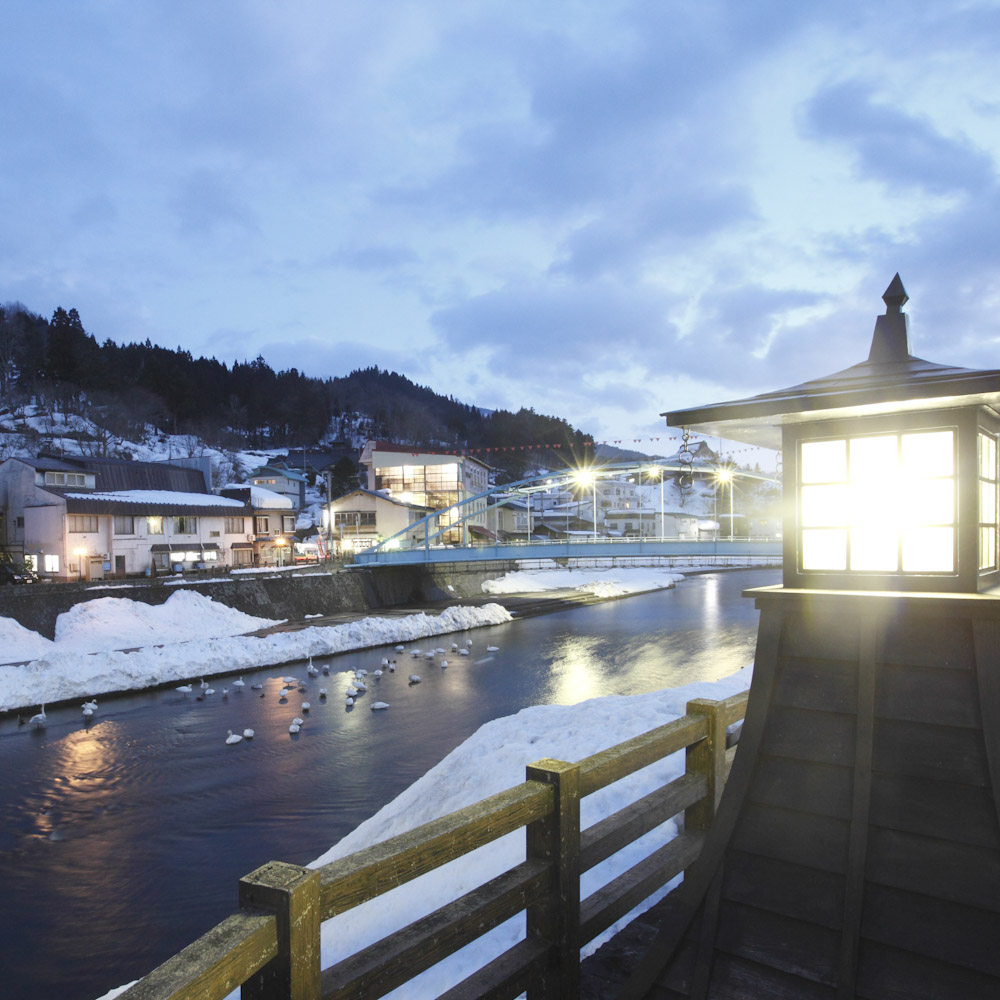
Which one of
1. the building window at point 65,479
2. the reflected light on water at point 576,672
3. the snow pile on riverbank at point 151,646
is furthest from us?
the building window at point 65,479

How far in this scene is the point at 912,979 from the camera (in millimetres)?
2732

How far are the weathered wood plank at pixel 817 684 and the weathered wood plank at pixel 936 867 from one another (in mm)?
562

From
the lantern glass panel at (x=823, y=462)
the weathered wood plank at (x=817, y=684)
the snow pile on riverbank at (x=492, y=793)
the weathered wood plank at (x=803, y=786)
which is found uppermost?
the lantern glass panel at (x=823, y=462)

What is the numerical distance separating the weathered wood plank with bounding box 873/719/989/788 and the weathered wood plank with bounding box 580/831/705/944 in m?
1.39

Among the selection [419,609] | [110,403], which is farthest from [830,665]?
[110,403]

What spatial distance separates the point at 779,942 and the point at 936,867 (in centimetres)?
76

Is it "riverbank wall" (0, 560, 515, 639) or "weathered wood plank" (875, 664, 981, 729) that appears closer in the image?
"weathered wood plank" (875, 664, 981, 729)

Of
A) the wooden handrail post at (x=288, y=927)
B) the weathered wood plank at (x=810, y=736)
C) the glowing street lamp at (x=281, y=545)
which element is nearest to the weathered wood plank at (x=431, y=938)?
the wooden handrail post at (x=288, y=927)

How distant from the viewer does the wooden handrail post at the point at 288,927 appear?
2008mm

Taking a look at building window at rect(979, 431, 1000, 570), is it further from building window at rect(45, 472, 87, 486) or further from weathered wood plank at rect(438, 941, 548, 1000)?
building window at rect(45, 472, 87, 486)

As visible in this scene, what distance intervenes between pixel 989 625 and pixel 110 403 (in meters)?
75.6

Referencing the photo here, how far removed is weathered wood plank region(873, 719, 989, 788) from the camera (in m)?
2.87

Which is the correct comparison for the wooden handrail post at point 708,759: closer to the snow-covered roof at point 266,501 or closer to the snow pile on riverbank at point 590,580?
the snow-covered roof at point 266,501

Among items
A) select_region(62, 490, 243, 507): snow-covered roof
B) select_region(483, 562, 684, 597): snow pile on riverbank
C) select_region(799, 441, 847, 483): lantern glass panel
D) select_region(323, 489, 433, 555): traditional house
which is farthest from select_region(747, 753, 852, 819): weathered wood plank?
select_region(323, 489, 433, 555): traditional house
